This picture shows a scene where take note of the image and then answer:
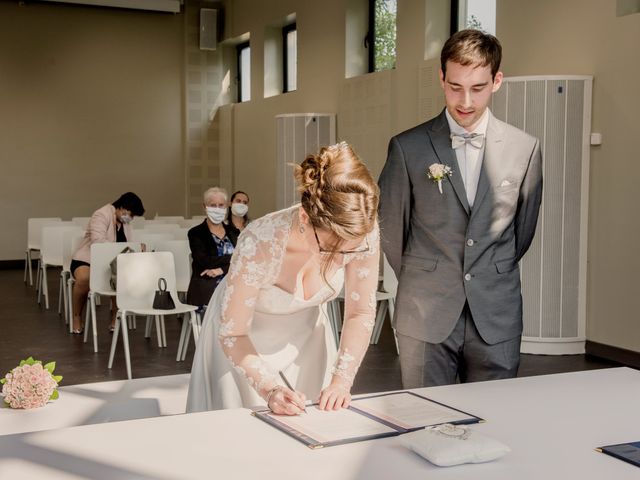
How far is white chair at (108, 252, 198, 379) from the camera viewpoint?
6.46m

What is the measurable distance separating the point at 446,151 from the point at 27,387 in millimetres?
1653

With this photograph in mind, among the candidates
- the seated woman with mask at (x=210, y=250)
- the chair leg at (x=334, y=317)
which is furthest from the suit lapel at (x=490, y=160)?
the chair leg at (x=334, y=317)

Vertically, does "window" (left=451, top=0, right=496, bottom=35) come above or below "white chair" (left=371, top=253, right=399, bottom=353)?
above

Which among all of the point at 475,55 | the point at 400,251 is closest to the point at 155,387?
the point at 400,251

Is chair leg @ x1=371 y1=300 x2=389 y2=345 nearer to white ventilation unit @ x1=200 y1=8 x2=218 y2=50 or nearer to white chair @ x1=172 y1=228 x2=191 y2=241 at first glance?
white chair @ x1=172 y1=228 x2=191 y2=241

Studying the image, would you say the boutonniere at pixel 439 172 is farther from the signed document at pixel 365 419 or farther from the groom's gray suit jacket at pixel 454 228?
the signed document at pixel 365 419

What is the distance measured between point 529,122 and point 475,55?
15.8 feet

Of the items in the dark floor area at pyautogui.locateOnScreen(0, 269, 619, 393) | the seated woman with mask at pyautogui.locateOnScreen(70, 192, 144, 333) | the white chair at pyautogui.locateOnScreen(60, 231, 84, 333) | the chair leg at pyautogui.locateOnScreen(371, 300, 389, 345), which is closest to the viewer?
the dark floor area at pyautogui.locateOnScreen(0, 269, 619, 393)

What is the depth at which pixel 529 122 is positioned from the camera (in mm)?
7121

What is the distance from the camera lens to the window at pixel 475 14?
29.2 feet

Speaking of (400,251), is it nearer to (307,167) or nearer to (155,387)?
(307,167)

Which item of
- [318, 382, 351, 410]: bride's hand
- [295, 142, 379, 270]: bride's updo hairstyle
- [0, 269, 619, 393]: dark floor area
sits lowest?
[0, 269, 619, 393]: dark floor area

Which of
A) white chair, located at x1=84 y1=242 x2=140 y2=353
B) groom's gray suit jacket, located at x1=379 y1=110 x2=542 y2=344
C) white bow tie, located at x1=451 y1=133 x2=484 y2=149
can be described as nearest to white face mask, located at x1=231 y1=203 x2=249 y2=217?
white chair, located at x1=84 y1=242 x2=140 y2=353

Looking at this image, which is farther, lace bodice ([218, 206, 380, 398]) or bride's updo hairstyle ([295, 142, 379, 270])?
lace bodice ([218, 206, 380, 398])
